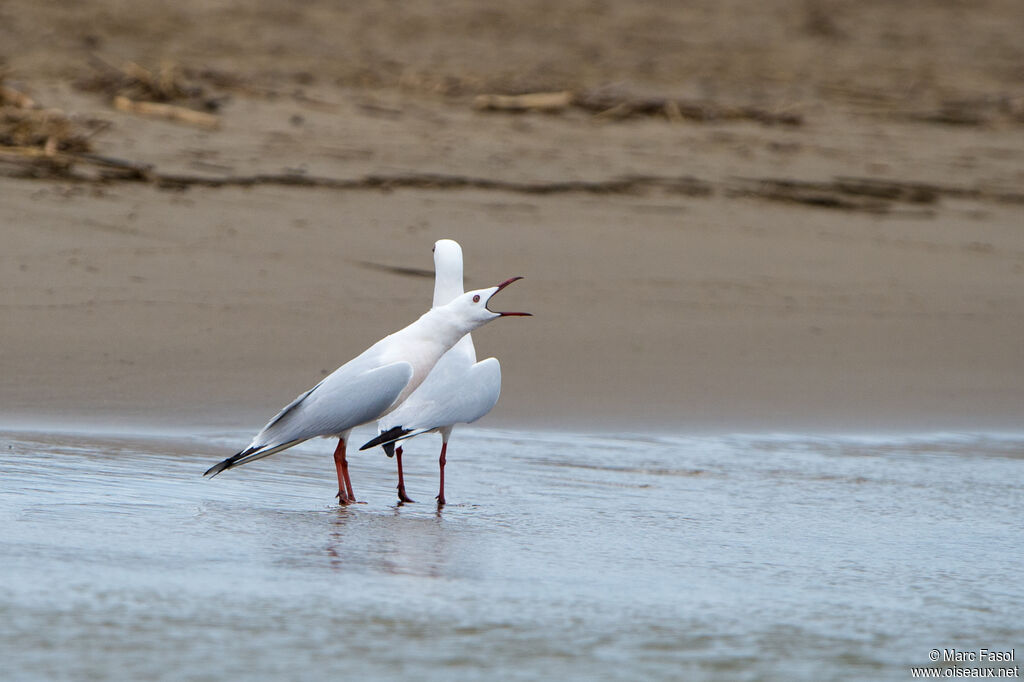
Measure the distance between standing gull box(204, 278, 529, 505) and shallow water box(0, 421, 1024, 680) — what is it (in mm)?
182

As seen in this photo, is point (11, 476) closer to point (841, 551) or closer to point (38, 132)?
point (841, 551)

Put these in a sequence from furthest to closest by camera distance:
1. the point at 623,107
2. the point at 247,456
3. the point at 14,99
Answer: the point at 623,107
the point at 14,99
the point at 247,456

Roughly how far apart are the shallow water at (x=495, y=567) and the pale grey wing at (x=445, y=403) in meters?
0.27

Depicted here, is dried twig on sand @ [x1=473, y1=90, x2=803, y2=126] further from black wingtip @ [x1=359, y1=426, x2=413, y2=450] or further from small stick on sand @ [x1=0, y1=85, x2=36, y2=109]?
black wingtip @ [x1=359, y1=426, x2=413, y2=450]

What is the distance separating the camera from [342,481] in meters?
5.54

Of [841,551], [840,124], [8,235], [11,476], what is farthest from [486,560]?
[840,124]

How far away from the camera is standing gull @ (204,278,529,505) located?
547 cm

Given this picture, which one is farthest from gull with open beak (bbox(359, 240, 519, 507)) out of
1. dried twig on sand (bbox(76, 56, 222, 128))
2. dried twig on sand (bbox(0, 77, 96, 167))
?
dried twig on sand (bbox(76, 56, 222, 128))

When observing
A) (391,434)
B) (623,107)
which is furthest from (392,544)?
(623,107)

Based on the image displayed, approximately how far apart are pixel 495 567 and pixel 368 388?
1.19 meters

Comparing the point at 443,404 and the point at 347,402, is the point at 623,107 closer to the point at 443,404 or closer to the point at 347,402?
the point at 443,404

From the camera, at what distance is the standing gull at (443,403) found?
18.1 ft

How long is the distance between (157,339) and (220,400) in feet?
2.45

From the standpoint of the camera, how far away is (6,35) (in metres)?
12.6
